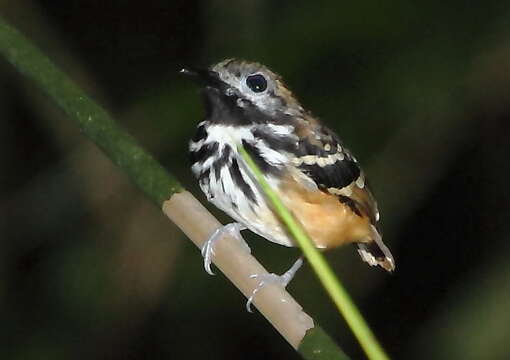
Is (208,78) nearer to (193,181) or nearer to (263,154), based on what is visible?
(263,154)

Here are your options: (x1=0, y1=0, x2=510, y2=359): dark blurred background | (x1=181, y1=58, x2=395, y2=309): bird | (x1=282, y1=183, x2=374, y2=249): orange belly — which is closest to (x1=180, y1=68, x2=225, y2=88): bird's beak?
(x1=181, y1=58, x2=395, y2=309): bird

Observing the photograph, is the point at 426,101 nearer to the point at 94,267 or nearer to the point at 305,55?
the point at 305,55

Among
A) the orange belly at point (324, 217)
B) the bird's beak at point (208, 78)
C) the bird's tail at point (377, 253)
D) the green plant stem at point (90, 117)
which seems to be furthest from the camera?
the bird's tail at point (377, 253)

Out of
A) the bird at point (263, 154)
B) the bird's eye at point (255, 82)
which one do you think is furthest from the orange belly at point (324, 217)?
the bird's eye at point (255, 82)

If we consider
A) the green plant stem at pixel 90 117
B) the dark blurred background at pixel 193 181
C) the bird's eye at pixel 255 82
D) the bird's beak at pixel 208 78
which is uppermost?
the green plant stem at pixel 90 117

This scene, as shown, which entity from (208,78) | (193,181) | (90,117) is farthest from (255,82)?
(193,181)

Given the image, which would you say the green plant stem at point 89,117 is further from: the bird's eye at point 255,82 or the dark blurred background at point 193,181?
the dark blurred background at point 193,181
